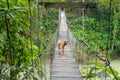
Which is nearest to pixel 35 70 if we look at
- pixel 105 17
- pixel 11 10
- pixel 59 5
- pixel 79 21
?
pixel 11 10

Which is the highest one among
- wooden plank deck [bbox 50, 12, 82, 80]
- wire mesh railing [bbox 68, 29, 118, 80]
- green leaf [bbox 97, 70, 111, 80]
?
green leaf [bbox 97, 70, 111, 80]

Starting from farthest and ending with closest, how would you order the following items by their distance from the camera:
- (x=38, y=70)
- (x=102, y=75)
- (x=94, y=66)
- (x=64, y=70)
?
(x=64, y=70), (x=94, y=66), (x=38, y=70), (x=102, y=75)

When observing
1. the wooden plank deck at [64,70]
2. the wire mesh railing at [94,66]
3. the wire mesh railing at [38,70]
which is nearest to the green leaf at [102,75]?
the wire mesh railing at [94,66]

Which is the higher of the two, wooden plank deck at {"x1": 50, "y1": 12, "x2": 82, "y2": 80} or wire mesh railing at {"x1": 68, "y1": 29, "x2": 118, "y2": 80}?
wire mesh railing at {"x1": 68, "y1": 29, "x2": 118, "y2": 80}

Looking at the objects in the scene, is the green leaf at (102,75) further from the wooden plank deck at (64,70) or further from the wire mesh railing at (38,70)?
the wooden plank deck at (64,70)

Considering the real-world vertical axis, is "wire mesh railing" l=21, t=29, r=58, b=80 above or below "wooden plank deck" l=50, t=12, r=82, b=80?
above

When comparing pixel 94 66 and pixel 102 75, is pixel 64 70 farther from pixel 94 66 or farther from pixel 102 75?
pixel 102 75

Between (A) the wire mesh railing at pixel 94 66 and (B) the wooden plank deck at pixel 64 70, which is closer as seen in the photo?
(A) the wire mesh railing at pixel 94 66

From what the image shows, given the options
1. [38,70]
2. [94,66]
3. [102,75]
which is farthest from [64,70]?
[102,75]

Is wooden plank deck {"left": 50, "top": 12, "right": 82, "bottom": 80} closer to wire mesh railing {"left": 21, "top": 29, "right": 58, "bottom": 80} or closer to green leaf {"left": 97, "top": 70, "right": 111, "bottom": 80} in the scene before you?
wire mesh railing {"left": 21, "top": 29, "right": 58, "bottom": 80}

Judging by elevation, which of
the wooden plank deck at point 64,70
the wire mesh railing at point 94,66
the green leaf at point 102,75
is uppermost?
the green leaf at point 102,75

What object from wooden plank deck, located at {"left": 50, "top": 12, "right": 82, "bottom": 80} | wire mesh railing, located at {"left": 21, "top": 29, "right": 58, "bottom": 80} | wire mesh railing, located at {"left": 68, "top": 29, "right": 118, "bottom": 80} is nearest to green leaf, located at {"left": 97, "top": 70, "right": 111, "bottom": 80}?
wire mesh railing, located at {"left": 68, "top": 29, "right": 118, "bottom": 80}

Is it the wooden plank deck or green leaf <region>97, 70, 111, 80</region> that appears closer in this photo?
green leaf <region>97, 70, 111, 80</region>

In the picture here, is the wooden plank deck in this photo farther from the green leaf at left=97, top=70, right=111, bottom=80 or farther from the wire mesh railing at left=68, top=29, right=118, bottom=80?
the green leaf at left=97, top=70, right=111, bottom=80
